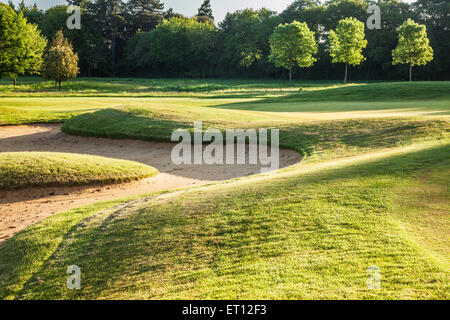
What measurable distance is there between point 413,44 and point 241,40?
129 feet

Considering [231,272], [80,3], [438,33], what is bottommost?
[231,272]

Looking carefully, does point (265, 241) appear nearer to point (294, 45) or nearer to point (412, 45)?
point (412, 45)

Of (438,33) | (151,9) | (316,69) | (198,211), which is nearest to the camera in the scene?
(198,211)

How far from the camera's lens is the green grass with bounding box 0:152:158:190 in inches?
490

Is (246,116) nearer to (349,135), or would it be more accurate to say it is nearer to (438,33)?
(349,135)

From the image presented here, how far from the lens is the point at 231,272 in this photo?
5.23 meters

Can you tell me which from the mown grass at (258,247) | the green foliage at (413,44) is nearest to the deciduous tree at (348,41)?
the green foliage at (413,44)

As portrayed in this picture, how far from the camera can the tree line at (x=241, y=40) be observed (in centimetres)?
7825

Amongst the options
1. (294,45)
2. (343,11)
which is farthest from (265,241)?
(343,11)

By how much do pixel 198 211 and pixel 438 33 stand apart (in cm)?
8544

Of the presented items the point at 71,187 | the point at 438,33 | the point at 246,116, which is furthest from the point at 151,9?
the point at 71,187
